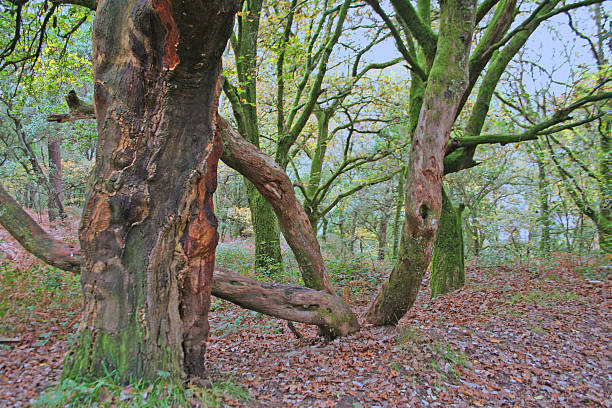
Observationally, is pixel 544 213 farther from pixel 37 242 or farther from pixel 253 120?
pixel 37 242

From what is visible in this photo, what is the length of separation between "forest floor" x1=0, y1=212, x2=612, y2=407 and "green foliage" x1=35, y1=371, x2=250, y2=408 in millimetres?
96

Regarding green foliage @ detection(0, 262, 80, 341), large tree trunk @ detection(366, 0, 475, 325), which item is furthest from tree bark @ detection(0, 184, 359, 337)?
green foliage @ detection(0, 262, 80, 341)

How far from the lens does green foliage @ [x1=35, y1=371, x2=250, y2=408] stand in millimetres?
2643

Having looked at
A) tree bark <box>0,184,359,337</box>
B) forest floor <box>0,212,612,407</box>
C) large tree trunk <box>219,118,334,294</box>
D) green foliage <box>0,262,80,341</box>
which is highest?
large tree trunk <box>219,118,334,294</box>

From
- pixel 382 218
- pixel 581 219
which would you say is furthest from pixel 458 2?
pixel 382 218

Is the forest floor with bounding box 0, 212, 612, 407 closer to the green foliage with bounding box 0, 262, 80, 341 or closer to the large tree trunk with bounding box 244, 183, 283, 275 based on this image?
the green foliage with bounding box 0, 262, 80, 341

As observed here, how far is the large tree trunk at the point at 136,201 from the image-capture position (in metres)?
2.99

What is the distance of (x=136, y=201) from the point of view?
3027 millimetres

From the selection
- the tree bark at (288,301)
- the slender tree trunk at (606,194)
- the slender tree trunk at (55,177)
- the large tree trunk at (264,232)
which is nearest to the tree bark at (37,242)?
the tree bark at (288,301)

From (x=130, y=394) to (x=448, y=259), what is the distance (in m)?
6.51

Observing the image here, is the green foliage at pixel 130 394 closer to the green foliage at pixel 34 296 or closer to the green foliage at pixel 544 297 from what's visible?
the green foliage at pixel 34 296

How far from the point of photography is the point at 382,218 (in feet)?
55.5

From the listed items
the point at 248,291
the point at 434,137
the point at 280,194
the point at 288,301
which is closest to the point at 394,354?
the point at 288,301

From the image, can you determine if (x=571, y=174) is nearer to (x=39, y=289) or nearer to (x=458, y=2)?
(x=458, y=2)
